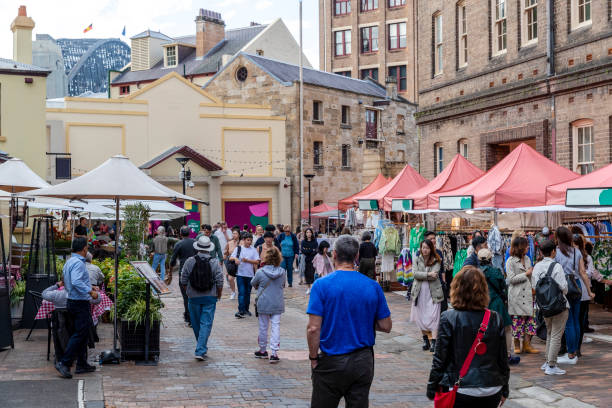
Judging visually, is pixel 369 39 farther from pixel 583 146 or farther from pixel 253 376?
pixel 253 376

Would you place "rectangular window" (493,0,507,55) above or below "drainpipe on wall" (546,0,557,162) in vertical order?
above

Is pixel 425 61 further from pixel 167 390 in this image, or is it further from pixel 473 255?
pixel 167 390

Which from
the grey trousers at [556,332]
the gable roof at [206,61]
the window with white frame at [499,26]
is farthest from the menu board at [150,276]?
the gable roof at [206,61]

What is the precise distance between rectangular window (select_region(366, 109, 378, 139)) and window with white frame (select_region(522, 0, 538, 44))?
2788cm

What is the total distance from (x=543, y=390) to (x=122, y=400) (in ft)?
15.9

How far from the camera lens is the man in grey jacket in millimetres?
10594

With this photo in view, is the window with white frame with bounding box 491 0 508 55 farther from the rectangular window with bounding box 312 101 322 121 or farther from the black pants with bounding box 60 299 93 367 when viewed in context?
the rectangular window with bounding box 312 101 322 121

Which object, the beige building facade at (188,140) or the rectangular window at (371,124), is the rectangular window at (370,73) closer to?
the rectangular window at (371,124)

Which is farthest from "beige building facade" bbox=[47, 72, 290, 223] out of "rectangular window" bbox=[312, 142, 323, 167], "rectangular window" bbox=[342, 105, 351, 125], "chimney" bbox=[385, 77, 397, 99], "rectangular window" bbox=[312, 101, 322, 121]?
"chimney" bbox=[385, 77, 397, 99]

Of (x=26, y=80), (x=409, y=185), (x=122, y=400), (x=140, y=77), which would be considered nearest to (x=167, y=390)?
(x=122, y=400)

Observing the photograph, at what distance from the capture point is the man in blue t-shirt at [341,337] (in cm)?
559

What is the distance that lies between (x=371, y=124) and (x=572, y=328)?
38.9 m

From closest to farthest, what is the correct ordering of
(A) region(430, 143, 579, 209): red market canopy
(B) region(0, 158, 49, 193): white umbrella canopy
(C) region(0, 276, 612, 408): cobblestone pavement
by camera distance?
(C) region(0, 276, 612, 408): cobblestone pavement < (B) region(0, 158, 49, 193): white umbrella canopy < (A) region(430, 143, 579, 209): red market canopy

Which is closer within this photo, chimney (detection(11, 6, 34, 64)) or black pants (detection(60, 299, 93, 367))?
black pants (detection(60, 299, 93, 367))
